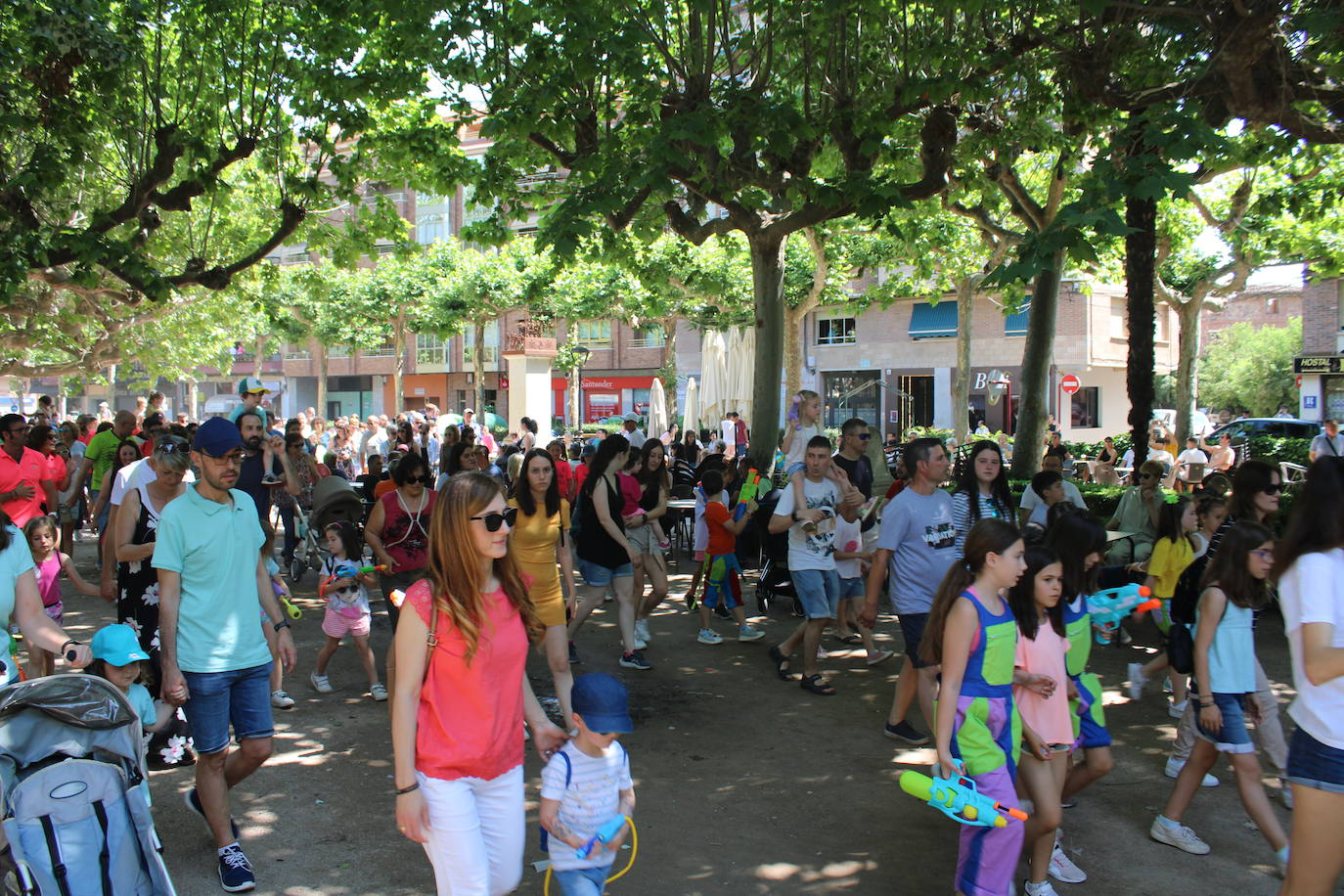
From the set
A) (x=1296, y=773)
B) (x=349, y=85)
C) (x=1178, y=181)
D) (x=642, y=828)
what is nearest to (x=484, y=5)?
(x=349, y=85)

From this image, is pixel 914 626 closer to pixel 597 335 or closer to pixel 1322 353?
pixel 1322 353

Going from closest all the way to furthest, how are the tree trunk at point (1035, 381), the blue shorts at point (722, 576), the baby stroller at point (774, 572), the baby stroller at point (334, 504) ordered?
the baby stroller at point (334, 504)
the blue shorts at point (722, 576)
the baby stroller at point (774, 572)
the tree trunk at point (1035, 381)

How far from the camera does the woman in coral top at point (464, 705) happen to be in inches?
110

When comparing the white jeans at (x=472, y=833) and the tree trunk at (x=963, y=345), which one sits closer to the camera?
the white jeans at (x=472, y=833)

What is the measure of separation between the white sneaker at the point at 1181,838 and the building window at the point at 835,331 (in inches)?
1420

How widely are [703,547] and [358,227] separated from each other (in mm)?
8696

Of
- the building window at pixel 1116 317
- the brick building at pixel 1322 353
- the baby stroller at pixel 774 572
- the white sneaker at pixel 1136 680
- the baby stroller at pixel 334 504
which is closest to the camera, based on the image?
the white sneaker at pixel 1136 680

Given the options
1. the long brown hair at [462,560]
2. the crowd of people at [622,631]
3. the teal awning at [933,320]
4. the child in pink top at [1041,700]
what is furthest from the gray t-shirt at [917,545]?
the teal awning at [933,320]

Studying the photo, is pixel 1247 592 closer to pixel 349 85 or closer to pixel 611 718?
pixel 611 718

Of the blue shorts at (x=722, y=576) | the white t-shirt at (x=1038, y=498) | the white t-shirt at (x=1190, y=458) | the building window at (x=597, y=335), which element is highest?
the building window at (x=597, y=335)

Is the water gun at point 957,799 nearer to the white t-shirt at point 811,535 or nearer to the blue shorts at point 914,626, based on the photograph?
the blue shorts at point 914,626

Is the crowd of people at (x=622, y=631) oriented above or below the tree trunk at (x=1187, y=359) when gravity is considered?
below

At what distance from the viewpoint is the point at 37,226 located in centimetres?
1161

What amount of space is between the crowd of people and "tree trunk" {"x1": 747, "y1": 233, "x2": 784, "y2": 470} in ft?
14.1
